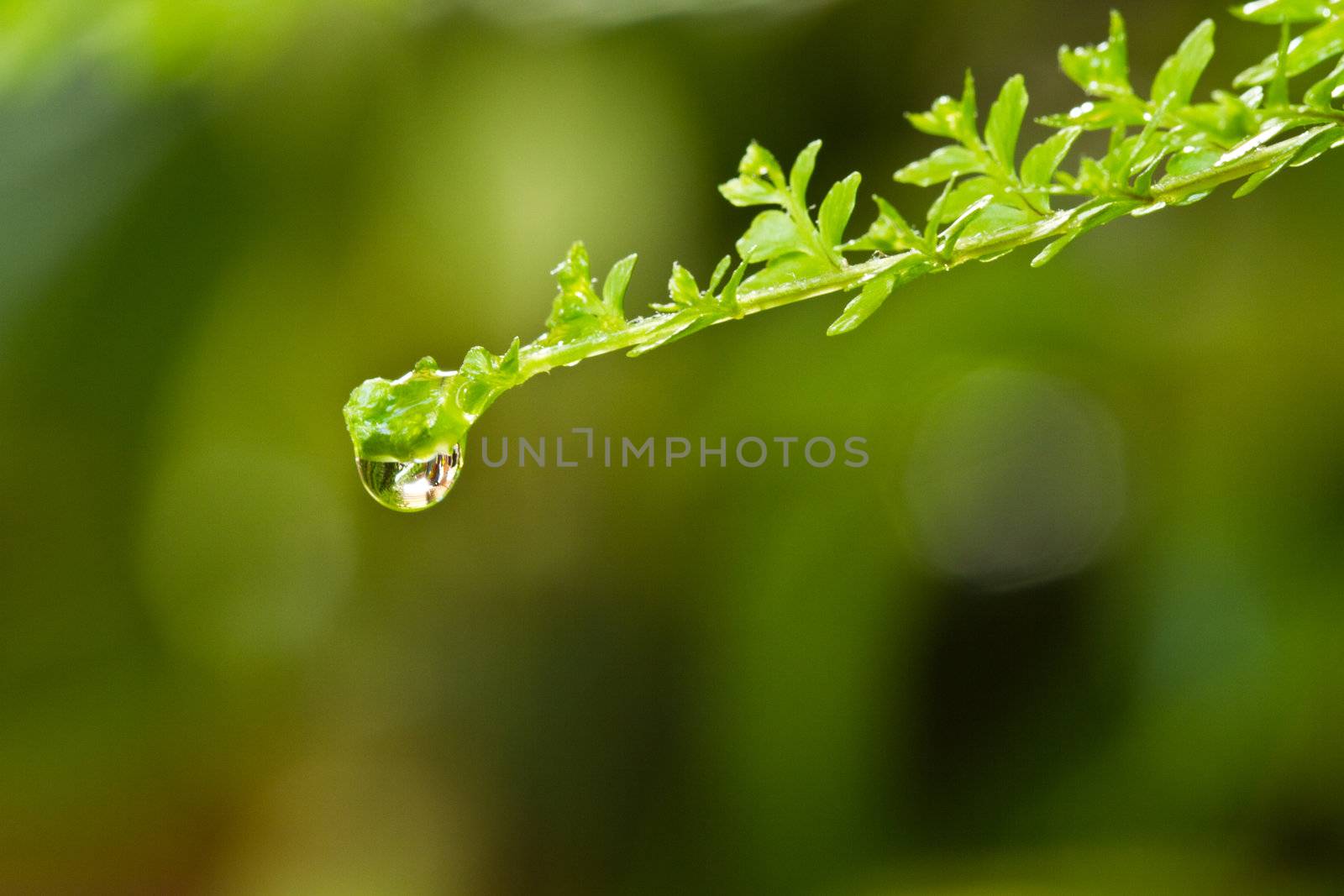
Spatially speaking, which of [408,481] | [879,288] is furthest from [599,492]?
[879,288]

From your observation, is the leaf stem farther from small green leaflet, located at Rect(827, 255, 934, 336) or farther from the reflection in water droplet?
the reflection in water droplet

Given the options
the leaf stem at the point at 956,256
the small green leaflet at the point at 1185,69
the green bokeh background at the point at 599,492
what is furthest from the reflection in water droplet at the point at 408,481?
the green bokeh background at the point at 599,492

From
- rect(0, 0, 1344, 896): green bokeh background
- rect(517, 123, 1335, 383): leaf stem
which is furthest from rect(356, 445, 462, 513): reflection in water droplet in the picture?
rect(0, 0, 1344, 896): green bokeh background

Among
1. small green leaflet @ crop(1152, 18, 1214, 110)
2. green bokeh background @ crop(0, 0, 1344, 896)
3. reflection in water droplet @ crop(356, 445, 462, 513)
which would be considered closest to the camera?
small green leaflet @ crop(1152, 18, 1214, 110)

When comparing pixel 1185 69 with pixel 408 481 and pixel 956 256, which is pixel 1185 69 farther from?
pixel 408 481

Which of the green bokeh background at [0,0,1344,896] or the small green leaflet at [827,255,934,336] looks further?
the green bokeh background at [0,0,1344,896]

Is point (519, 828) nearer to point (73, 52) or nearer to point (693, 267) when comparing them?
point (693, 267)
